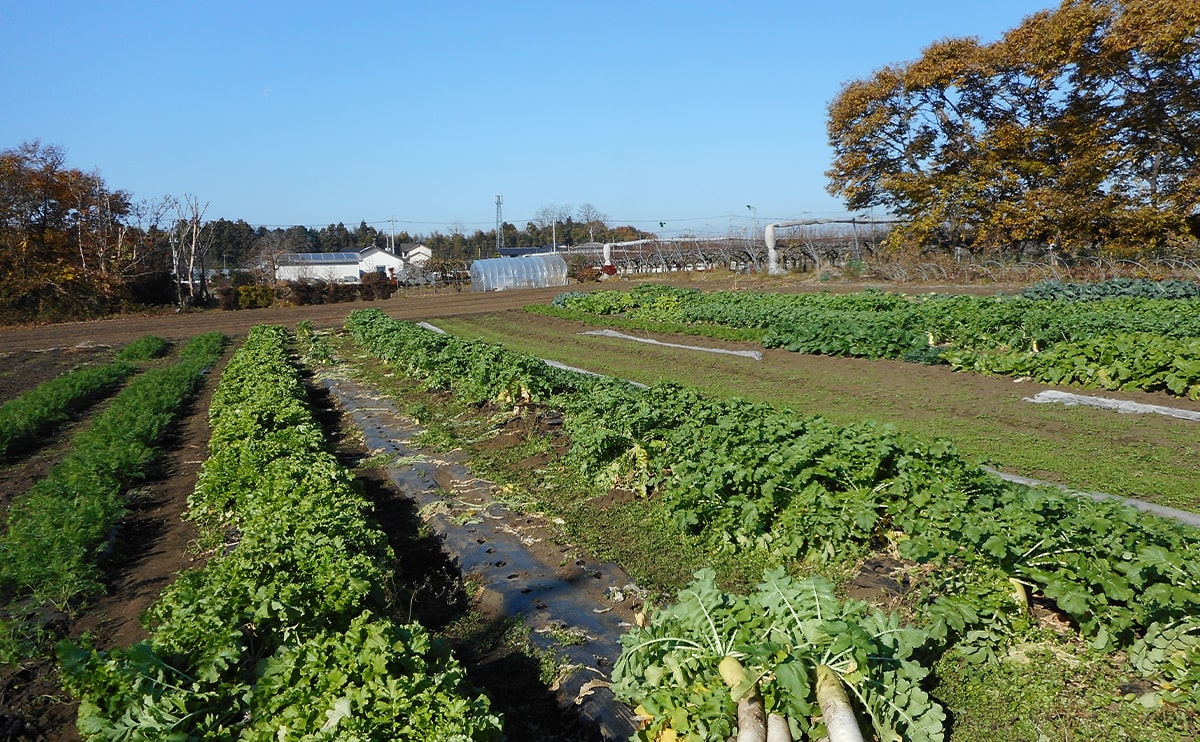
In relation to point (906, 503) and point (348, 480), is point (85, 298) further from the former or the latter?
point (906, 503)

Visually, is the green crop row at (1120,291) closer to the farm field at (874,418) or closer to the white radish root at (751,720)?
the farm field at (874,418)

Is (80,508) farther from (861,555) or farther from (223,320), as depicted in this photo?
(223,320)

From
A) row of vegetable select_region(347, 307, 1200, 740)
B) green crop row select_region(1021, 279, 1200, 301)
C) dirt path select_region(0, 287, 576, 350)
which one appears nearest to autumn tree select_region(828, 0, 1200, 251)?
green crop row select_region(1021, 279, 1200, 301)

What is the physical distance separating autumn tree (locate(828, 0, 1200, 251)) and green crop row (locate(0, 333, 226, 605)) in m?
31.3

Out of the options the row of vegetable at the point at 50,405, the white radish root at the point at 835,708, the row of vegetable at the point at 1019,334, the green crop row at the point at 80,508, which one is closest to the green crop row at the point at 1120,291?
the row of vegetable at the point at 1019,334

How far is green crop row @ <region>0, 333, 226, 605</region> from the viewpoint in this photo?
5758 mm

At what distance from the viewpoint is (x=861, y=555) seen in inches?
211

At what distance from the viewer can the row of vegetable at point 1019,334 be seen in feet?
33.8

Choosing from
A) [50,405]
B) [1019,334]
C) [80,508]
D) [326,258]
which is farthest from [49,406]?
[326,258]

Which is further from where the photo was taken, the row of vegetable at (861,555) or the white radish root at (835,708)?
the row of vegetable at (861,555)

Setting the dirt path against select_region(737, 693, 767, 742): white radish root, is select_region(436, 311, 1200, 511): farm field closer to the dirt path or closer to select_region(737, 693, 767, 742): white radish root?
select_region(737, 693, 767, 742): white radish root

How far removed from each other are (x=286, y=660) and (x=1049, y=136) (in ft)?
119

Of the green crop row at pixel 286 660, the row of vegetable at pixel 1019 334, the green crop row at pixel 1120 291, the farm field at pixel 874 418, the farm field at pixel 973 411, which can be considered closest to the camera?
the green crop row at pixel 286 660

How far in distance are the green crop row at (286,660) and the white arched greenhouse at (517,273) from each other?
46.7 m
